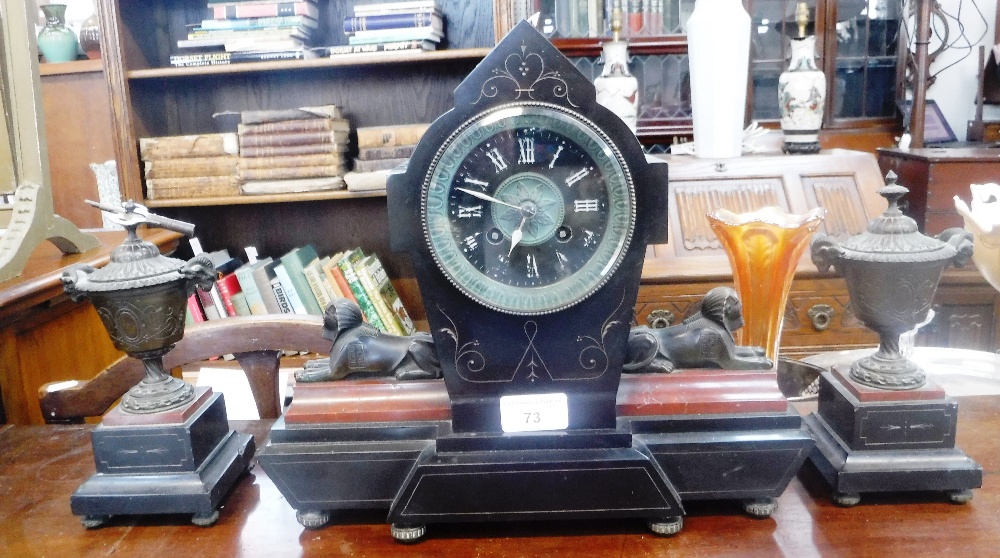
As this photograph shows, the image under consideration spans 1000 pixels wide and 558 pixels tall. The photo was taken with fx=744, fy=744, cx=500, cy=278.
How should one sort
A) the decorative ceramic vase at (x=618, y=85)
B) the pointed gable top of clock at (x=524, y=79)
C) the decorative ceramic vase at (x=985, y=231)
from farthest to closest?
1. the decorative ceramic vase at (x=618, y=85)
2. the decorative ceramic vase at (x=985, y=231)
3. the pointed gable top of clock at (x=524, y=79)

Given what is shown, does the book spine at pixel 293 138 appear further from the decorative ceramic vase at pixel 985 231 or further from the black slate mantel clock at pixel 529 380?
the decorative ceramic vase at pixel 985 231

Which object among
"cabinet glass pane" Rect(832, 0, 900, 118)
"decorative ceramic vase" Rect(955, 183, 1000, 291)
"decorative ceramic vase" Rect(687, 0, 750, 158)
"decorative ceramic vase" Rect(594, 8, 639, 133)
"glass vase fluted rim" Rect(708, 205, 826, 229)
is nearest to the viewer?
"glass vase fluted rim" Rect(708, 205, 826, 229)

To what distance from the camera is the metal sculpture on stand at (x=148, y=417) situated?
2.62 feet

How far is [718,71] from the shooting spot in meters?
2.05

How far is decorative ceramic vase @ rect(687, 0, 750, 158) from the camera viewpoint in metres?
1.97

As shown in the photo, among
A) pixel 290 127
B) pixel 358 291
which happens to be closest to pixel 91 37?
pixel 290 127

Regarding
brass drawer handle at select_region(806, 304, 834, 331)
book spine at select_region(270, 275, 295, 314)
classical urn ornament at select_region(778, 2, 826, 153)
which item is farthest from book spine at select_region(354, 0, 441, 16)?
brass drawer handle at select_region(806, 304, 834, 331)

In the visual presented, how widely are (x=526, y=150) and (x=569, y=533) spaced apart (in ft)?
1.34

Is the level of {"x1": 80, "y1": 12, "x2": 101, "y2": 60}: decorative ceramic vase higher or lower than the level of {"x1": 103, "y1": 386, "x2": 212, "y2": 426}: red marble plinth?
higher

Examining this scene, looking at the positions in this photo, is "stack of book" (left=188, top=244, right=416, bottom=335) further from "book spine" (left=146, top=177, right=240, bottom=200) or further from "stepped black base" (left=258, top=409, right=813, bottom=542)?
"stepped black base" (left=258, top=409, right=813, bottom=542)

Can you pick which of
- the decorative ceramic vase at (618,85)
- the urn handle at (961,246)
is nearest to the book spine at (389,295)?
the decorative ceramic vase at (618,85)

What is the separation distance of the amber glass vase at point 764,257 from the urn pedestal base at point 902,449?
26 centimetres

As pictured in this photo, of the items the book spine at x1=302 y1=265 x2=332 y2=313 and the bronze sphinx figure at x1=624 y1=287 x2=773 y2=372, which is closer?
the bronze sphinx figure at x1=624 y1=287 x2=773 y2=372

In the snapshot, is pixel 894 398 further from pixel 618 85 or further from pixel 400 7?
pixel 400 7
